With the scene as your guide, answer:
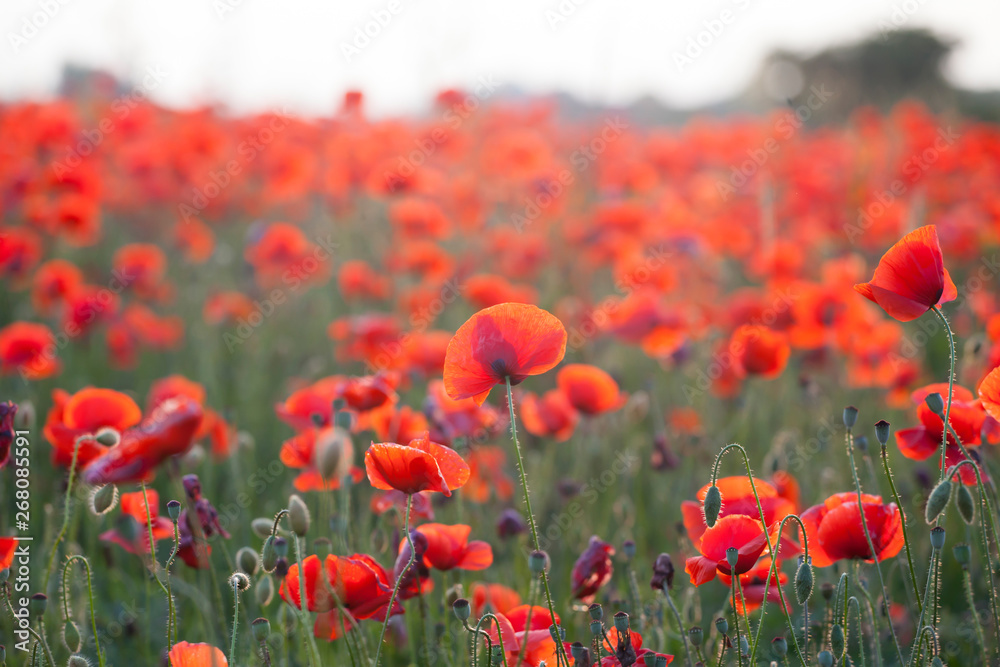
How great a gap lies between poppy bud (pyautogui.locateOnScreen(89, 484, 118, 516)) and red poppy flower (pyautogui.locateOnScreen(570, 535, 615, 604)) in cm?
96

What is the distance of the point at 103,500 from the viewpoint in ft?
5.09

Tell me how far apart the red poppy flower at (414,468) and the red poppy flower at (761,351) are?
1496mm

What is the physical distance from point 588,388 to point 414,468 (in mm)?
1200

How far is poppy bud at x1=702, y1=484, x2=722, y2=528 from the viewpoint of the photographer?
4.47 feet

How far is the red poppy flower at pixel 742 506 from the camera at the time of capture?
156 centimetres

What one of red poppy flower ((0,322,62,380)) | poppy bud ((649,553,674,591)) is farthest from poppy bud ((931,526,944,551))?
red poppy flower ((0,322,62,380))

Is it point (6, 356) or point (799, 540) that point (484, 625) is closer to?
point (799, 540)

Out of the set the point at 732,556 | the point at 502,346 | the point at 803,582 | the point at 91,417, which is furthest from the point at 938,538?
the point at 91,417

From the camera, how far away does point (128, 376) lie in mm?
4480

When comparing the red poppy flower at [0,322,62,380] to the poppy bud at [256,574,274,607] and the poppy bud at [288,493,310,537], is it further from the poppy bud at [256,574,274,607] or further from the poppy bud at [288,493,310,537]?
the poppy bud at [288,493,310,537]

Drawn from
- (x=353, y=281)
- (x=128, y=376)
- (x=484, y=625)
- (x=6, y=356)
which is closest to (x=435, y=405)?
(x=484, y=625)

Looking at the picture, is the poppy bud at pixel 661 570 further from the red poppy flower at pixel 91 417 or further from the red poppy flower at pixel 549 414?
the red poppy flower at pixel 91 417

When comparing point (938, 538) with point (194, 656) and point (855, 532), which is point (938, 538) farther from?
point (194, 656)

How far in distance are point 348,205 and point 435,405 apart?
13.0ft
